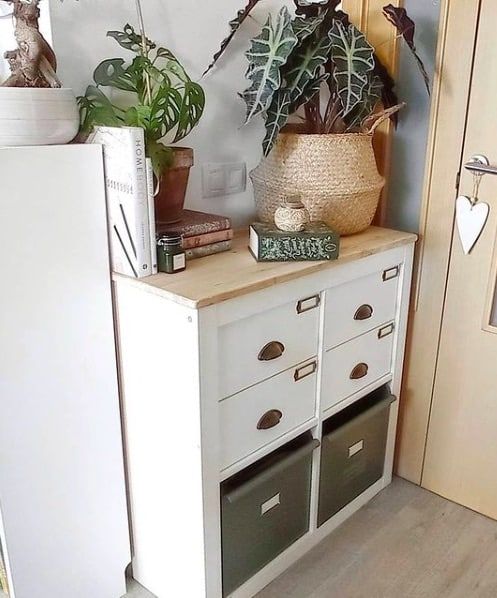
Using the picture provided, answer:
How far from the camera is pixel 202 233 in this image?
4.74 feet

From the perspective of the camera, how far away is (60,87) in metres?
1.26

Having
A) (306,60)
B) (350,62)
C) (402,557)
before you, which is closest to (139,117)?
(306,60)

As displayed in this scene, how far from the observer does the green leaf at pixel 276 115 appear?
59.1 inches

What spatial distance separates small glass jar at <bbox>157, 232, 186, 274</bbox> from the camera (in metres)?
1.33

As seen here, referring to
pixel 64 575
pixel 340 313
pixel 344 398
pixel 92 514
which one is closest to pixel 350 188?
pixel 340 313

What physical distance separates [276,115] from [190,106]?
231 mm

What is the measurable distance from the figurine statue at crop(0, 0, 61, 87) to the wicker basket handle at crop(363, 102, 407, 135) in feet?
2.81

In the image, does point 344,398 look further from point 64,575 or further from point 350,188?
point 64,575

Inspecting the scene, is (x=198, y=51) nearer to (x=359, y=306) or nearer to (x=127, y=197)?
(x=127, y=197)

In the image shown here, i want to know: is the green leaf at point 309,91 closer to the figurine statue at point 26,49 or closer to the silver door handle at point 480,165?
the silver door handle at point 480,165

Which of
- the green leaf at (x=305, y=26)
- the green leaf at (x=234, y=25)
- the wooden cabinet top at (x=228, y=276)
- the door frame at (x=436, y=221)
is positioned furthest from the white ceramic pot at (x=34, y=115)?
the door frame at (x=436, y=221)

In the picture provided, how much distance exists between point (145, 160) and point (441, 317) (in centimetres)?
103

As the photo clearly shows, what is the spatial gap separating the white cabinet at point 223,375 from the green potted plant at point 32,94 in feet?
1.15

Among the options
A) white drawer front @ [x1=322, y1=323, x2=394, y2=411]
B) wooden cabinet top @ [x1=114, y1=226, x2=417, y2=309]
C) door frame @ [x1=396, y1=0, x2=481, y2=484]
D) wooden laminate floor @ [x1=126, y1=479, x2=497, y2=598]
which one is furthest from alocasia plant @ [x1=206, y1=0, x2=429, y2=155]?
wooden laminate floor @ [x1=126, y1=479, x2=497, y2=598]
